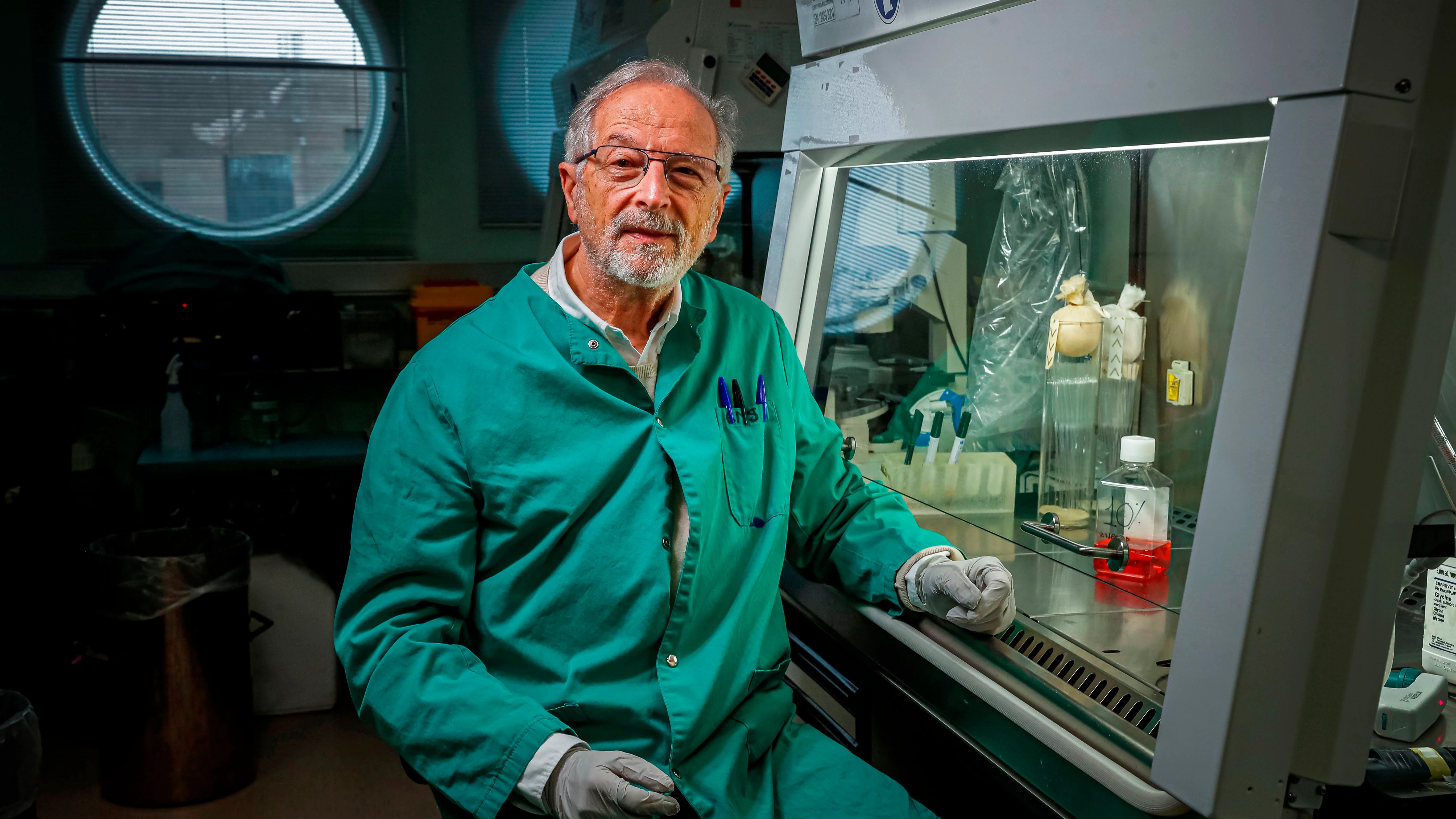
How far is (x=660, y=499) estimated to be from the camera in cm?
136

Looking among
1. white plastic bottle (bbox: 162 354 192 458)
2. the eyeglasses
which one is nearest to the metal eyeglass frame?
the eyeglasses

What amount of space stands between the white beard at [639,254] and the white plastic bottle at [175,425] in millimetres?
2775

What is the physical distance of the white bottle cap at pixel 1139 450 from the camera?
137 centimetres

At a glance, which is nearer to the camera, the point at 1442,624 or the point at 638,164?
the point at 1442,624

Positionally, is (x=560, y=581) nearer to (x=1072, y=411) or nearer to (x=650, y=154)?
(x=650, y=154)

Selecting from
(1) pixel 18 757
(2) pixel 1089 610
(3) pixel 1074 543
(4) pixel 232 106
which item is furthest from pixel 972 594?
(4) pixel 232 106

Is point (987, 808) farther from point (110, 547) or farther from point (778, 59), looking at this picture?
point (110, 547)

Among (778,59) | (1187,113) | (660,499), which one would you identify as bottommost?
(660,499)

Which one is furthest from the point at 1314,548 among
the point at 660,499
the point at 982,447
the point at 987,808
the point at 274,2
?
the point at 274,2

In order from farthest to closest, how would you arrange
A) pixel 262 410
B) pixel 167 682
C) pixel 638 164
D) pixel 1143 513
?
pixel 262 410 < pixel 167 682 < pixel 638 164 < pixel 1143 513

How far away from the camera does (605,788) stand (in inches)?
44.9

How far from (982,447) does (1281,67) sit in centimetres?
95

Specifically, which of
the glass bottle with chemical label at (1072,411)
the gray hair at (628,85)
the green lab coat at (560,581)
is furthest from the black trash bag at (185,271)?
the glass bottle with chemical label at (1072,411)

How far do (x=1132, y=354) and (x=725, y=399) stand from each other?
1.95ft
